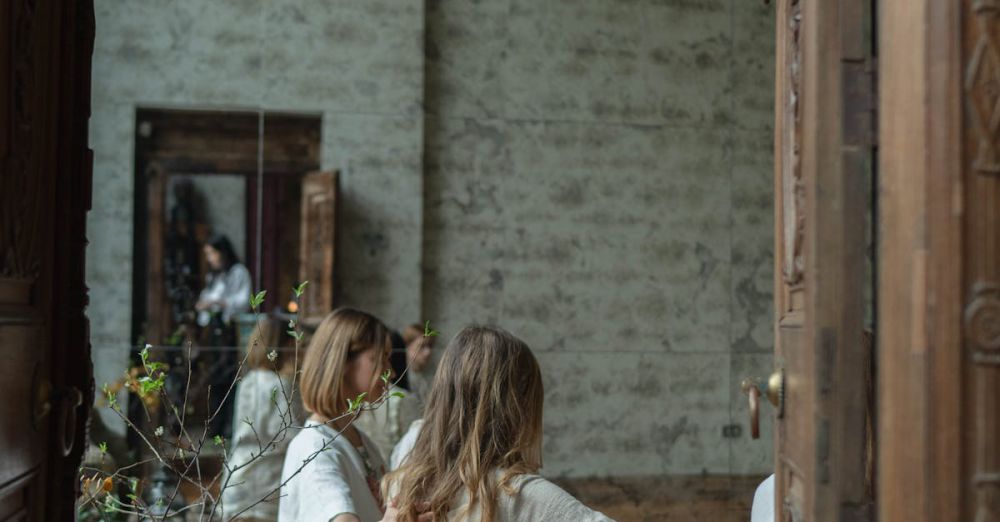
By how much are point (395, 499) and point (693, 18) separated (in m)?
7.35

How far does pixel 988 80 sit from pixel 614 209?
23.7 ft

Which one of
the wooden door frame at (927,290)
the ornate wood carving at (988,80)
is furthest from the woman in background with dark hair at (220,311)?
the ornate wood carving at (988,80)

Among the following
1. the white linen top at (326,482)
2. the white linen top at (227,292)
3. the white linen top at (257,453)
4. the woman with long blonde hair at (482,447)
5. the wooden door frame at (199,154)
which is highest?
the wooden door frame at (199,154)

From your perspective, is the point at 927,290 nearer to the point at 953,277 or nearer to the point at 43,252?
the point at 953,277

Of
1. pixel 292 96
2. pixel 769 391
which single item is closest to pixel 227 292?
pixel 292 96

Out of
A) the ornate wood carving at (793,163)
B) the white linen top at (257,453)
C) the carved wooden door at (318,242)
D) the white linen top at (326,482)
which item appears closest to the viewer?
the ornate wood carving at (793,163)

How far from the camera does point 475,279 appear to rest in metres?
8.35

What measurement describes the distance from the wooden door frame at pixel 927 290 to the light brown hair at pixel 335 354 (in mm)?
1563

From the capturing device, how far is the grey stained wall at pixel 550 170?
7883mm

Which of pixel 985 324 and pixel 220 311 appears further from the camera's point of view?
pixel 220 311

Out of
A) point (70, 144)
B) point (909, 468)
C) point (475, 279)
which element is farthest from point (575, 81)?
point (909, 468)

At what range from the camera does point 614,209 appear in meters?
8.60

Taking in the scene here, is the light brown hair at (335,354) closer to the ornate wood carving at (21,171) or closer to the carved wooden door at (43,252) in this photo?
the carved wooden door at (43,252)

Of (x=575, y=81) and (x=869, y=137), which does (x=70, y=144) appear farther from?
(x=575, y=81)
